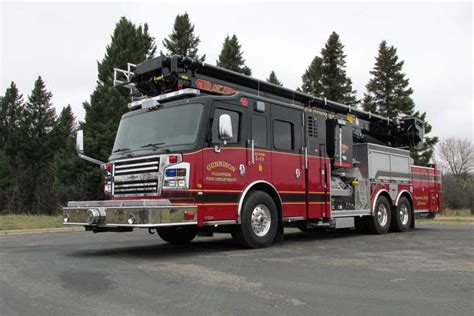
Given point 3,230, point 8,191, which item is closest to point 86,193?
point 8,191

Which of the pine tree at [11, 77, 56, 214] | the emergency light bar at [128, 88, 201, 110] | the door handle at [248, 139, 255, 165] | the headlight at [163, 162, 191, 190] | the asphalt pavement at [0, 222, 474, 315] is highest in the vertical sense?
the pine tree at [11, 77, 56, 214]

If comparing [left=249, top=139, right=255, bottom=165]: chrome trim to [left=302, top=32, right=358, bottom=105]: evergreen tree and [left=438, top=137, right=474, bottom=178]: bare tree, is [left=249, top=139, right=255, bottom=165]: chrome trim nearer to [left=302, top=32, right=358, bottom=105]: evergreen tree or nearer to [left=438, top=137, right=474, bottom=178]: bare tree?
[left=302, top=32, right=358, bottom=105]: evergreen tree

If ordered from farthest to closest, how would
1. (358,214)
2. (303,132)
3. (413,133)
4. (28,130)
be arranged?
(28,130) → (413,133) → (358,214) → (303,132)

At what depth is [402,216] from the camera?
16.0m

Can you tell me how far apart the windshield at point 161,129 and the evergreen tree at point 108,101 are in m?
27.3

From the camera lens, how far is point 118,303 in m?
5.67

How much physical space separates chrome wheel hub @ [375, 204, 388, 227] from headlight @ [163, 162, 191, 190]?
7513 mm

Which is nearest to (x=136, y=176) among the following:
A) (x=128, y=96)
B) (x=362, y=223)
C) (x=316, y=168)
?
(x=316, y=168)

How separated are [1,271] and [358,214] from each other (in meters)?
9.01

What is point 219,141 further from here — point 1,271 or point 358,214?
point 358,214

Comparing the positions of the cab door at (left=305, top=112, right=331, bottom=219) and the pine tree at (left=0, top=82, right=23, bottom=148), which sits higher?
the pine tree at (left=0, top=82, right=23, bottom=148)

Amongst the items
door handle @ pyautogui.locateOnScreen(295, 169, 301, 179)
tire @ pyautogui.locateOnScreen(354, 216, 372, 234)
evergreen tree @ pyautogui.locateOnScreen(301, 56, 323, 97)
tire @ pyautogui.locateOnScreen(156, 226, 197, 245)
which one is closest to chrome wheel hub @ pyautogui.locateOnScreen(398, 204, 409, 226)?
tire @ pyautogui.locateOnScreen(354, 216, 372, 234)

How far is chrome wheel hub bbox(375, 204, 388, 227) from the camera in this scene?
14865 mm

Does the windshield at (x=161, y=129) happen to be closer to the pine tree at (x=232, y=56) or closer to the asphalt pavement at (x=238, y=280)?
the asphalt pavement at (x=238, y=280)
